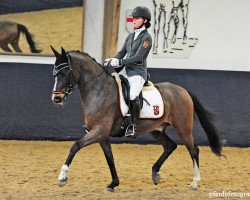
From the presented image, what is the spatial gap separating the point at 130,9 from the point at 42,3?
1.46 metres

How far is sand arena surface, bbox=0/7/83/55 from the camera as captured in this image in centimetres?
1091

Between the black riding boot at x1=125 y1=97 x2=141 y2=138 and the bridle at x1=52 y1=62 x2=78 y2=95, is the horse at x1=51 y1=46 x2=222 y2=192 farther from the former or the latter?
the black riding boot at x1=125 y1=97 x2=141 y2=138

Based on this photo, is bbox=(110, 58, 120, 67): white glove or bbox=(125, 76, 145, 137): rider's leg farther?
bbox=(125, 76, 145, 137): rider's leg

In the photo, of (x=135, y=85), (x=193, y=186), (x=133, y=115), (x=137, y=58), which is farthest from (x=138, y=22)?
(x=193, y=186)

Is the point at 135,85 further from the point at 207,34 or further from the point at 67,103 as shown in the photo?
the point at 207,34

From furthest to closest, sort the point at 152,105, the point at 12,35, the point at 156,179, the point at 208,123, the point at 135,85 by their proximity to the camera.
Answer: the point at 12,35 → the point at 208,123 → the point at 156,179 → the point at 152,105 → the point at 135,85

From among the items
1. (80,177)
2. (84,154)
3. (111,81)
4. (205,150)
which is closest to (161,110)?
(111,81)

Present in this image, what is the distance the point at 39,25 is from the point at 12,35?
47 cm

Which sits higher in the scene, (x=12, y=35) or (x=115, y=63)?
(x=115, y=63)

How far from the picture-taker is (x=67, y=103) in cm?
1128

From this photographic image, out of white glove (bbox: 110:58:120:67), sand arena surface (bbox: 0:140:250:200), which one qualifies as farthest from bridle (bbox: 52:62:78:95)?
sand arena surface (bbox: 0:140:250:200)

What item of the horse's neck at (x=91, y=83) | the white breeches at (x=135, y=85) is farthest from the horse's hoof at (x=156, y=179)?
the horse's neck at (x=91, y=83)

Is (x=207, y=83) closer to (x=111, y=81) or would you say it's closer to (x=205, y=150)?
(x=205, y=150)

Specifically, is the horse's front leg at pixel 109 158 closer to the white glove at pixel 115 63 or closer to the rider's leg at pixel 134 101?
the rider's leg at pixel 134 101
